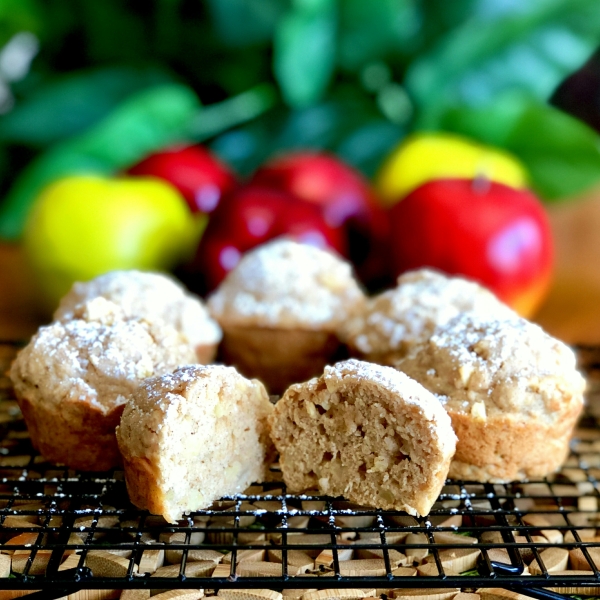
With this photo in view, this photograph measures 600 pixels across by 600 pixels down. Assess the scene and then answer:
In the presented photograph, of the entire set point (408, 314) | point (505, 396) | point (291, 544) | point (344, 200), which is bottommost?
point (291, 544)

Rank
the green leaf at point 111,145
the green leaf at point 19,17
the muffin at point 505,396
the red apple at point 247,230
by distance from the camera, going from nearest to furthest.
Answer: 1. the muffin at point 505,396
2. the red apple at point 247,230
3. the green leaf at point 111,145
4. the green leaf at point 19,17

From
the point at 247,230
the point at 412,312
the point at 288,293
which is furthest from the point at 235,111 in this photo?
the point at 412,312

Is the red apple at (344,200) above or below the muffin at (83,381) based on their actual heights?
above

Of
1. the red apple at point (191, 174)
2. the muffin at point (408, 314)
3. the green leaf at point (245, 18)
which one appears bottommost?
the muffin at point (408, 314)

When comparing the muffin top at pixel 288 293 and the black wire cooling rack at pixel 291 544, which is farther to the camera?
the muffin top at pixel 288 293

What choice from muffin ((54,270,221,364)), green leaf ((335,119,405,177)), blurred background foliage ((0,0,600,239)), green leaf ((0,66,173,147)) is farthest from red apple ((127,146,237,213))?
muffin ((54,270,221,364))

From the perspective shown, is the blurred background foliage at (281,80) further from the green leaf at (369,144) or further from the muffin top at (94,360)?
the muffin top at (94,360)

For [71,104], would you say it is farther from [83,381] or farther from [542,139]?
[83,381]

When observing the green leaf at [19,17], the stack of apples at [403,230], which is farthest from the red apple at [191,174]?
the green leaf at [19,17]
